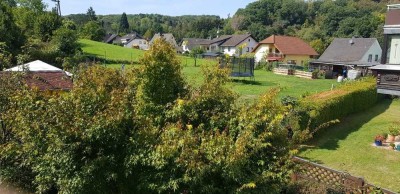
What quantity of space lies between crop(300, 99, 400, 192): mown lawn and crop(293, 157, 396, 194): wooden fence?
8.07 feet

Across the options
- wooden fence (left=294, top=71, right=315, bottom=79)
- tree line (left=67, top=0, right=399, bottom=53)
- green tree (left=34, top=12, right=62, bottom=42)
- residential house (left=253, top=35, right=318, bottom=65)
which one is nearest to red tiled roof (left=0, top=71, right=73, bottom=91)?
wooden fence (left=294, top=71, right=315, bottom=79)

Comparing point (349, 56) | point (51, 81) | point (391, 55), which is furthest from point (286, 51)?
point (391, 55)

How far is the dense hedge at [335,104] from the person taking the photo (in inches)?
636

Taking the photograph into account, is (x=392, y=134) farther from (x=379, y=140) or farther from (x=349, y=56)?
(x=349, y=56)

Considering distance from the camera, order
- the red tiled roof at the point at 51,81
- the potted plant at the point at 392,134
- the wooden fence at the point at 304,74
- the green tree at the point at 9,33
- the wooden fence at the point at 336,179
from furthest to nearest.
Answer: the wooden fence at the point at 304,74
the green tree at the point at 9,33
the potted plant at the point at 392,134
the red tiled roof at the point at 51,81
the wooden fence at the point at 336,179

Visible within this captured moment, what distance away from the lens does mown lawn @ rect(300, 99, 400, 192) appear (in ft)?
42.3

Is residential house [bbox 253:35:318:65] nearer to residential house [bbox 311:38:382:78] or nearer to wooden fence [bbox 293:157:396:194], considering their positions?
residential house [bbox 311:38:382:78]

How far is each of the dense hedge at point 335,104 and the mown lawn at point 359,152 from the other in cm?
69

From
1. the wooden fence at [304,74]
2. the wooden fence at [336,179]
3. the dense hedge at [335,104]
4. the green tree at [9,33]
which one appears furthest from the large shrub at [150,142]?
the wooden fence at [304,74]

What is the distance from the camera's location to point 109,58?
47219 millimetres

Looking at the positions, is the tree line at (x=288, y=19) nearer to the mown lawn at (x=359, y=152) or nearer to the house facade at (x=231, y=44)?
the house facade at (x=231, y=44)

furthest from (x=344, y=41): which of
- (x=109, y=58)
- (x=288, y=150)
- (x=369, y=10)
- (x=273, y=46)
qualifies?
(x=369, y=10)

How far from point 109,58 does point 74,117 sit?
139 feet

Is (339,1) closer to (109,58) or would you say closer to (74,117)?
(109,58)
